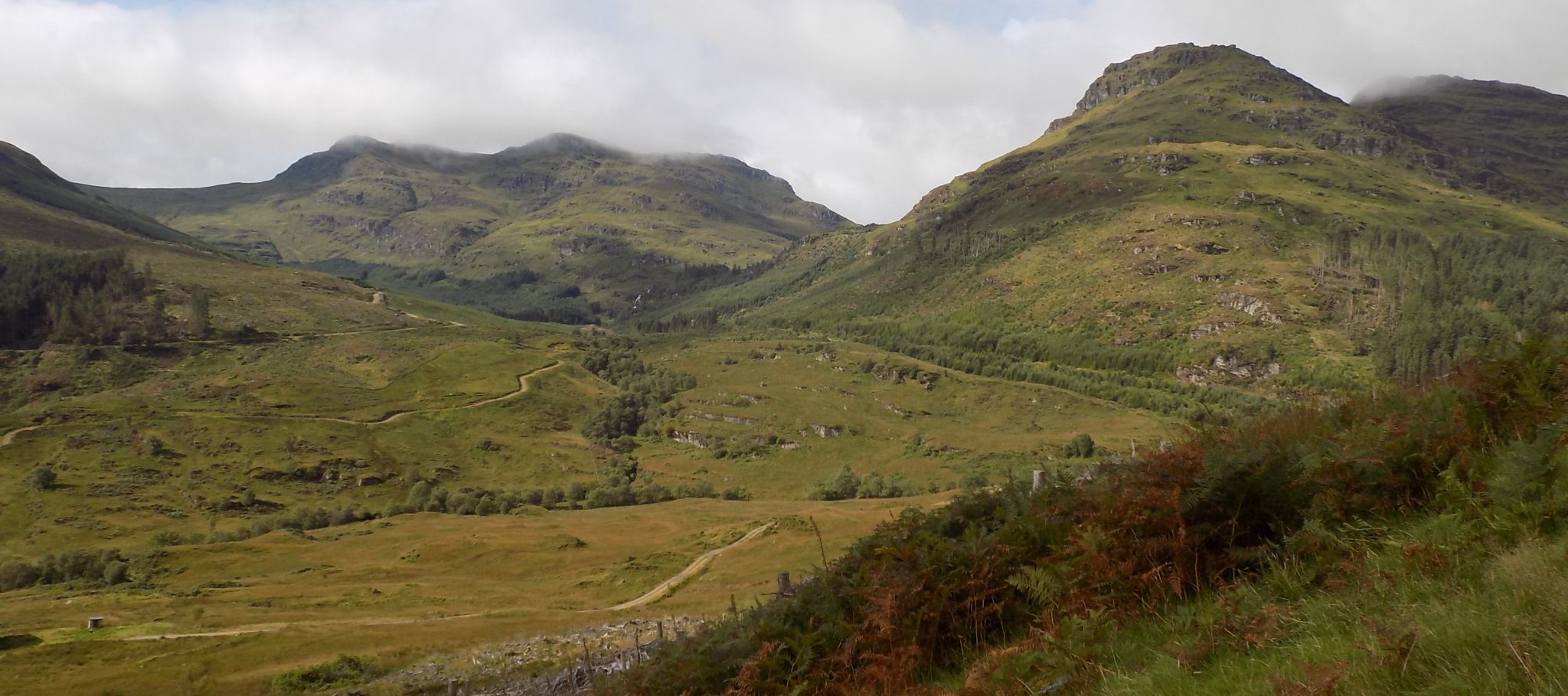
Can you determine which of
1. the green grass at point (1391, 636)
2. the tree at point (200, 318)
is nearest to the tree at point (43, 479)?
the tree at point (200, 318)

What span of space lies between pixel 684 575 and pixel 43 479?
288ft

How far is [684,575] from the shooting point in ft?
174

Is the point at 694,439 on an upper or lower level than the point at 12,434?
lower

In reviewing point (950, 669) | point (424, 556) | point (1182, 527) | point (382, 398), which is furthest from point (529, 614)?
point (382, 398)

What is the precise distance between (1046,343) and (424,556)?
161 m

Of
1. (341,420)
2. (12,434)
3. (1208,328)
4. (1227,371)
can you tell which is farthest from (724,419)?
(1208,328)

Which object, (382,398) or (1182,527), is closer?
(1182,527)

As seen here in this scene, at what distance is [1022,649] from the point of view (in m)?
8.09

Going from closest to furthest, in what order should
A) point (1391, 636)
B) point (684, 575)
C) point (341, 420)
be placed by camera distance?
point (1391, 636)
point (684, 575)
point (341, 420)

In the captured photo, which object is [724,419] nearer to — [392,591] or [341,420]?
[341,420]

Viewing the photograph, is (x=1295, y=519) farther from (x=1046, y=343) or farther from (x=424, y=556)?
(x=1046, y=343)

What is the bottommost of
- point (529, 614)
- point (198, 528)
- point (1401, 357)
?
point (198, 528)

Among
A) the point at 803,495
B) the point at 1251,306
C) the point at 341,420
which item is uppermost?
the point at 1251,306

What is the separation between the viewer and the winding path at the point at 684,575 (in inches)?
1809
